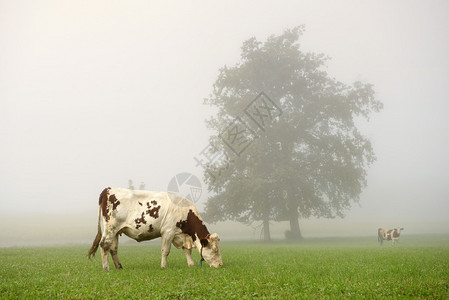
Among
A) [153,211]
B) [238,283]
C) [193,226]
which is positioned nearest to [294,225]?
[193,226]

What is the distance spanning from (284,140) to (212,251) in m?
25.7

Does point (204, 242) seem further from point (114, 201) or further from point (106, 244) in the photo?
point (114, 201)

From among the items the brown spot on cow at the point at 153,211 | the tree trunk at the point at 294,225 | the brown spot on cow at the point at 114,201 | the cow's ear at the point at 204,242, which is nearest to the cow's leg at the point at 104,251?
the brown spot on cow at the point at 114,201

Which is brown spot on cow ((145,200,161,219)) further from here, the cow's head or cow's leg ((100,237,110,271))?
the cow's head

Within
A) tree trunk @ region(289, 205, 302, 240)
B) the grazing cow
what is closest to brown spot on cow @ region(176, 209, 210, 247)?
the grazing cow

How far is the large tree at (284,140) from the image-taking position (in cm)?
3366

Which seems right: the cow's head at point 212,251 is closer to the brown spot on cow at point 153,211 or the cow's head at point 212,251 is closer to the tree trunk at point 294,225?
the brown spot on cow at point 153,211

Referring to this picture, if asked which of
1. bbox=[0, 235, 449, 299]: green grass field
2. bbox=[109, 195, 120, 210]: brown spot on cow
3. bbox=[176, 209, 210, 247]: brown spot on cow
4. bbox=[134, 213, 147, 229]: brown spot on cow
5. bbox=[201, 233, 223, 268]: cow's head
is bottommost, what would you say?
bbox=[0, 235, 449, 299]: green grass field

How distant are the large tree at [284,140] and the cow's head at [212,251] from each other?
20.3m

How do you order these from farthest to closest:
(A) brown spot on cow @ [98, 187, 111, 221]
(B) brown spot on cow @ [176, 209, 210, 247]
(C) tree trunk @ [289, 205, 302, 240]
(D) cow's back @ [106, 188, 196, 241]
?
(C) tree trunk @ [289, 205, 302, 240] < (B) brown spot on cow @ [176, 209, 210, 247] < (A) brown spot on cow @ [98, 187, 111, 221] < (D) cow's back @ [106, 188, 196, 241]

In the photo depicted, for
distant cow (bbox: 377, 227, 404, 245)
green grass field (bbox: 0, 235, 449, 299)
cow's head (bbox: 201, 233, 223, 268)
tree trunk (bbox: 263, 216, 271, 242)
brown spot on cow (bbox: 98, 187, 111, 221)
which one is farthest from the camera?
tree trunk (bbox: 263, 216, 271, 242)

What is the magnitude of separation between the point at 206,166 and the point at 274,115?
9.06 metres

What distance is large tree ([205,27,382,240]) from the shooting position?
33656mm

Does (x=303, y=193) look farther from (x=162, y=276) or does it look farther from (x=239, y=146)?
(x=162, y=276)
